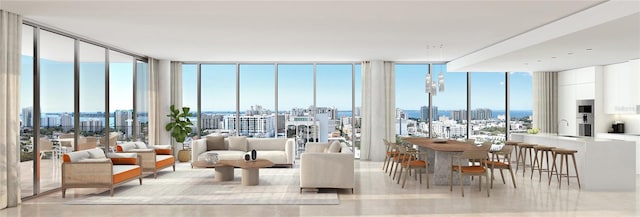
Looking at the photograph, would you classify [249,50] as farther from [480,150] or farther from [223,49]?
[480,150]

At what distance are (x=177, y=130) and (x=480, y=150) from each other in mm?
7568

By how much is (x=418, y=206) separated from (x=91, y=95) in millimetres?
6179

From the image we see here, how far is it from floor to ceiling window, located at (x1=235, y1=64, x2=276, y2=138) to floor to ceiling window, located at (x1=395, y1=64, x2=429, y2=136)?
326 cm

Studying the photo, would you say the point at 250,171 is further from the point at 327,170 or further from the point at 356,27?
the point at 356,27

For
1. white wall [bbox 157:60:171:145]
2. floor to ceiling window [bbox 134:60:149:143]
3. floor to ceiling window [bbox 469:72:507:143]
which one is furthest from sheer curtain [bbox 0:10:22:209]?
floor to ceiling window [bbox 469:72:507:143]

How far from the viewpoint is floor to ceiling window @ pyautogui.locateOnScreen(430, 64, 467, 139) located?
43.8ft

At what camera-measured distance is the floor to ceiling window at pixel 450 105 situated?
43.8 ft

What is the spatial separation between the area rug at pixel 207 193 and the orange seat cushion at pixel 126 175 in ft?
0.62

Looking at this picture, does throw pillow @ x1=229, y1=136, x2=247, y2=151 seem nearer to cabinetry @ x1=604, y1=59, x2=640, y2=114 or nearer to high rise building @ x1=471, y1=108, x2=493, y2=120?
high rise building @ x1=471, y1=108, x2=493, y2=120

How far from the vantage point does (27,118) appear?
737 cm

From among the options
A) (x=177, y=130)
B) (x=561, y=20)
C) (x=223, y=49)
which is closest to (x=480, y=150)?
(x=561, y=20)

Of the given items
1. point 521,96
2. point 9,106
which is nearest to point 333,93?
point 521,96

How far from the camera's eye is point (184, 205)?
6699 mm

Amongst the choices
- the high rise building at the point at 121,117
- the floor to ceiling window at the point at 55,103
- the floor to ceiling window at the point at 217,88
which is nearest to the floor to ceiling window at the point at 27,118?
the floor to ceiling window at the point at 55,103
